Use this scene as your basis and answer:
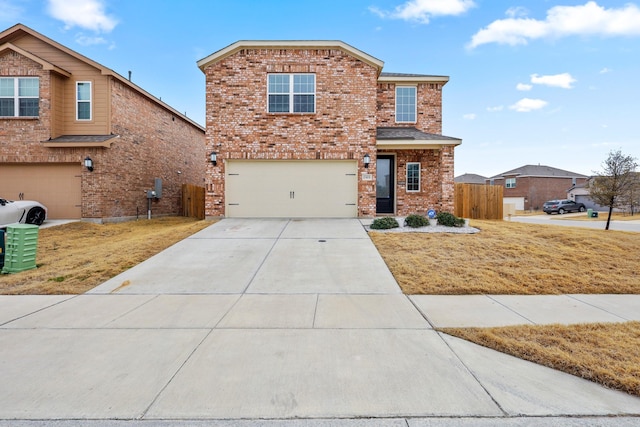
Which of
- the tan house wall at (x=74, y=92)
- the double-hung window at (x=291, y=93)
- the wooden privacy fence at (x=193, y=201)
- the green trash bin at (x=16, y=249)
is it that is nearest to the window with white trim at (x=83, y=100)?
the tan house wall at (x=74, y=92)

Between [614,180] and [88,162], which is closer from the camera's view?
[88,162]

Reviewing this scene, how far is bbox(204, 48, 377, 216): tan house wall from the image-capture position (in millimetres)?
12586

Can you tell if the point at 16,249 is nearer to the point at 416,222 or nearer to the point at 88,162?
the point at 88,162

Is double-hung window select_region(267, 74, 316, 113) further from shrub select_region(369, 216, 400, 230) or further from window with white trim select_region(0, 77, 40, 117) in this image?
window with white trim select_region(0, 77, 40, 117)

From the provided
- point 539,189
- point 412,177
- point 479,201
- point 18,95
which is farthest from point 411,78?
point 539,189

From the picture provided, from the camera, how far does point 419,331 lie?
4133mm

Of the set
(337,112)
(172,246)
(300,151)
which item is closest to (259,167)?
(300,151)

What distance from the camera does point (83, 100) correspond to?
46.5 feet

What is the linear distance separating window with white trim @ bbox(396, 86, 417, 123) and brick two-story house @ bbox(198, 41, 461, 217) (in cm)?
238

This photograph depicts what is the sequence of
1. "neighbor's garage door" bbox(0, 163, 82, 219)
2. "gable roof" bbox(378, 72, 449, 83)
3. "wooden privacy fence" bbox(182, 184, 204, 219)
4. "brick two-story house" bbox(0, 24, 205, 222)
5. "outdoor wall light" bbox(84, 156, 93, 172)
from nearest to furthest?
"outdoor wall light" bbox(84, 156, 93, 172)
"brick two-story house" bbox(0, 24, 205, 222)
"neighbor's garage door" bbox(0, 163, 82, 219)
"gable roof" bbox(378, 72, 449, 83)
"wooden privacy fence" bbox(182, 184, 204, 219)

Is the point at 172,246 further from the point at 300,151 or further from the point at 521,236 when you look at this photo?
the point at 521,236

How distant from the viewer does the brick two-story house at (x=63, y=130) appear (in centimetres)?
1343

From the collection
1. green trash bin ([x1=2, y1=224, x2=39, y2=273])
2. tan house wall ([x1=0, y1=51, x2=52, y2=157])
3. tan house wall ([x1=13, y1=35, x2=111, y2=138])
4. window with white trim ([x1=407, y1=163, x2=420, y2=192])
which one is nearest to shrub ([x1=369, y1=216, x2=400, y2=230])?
window with white trim ([x1=407, y1=163, x2=420, y2=192])

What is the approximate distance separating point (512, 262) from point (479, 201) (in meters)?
9.73
